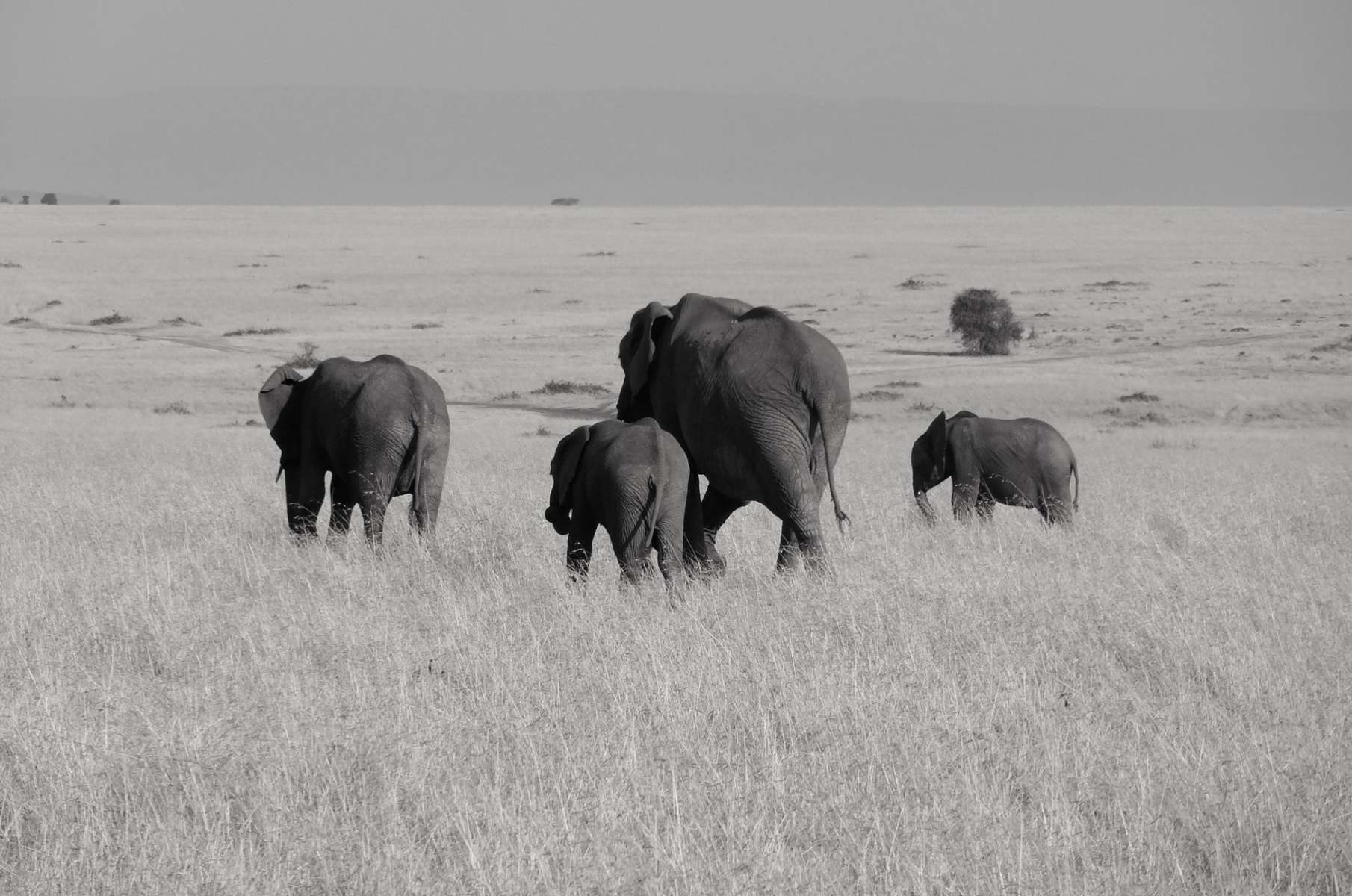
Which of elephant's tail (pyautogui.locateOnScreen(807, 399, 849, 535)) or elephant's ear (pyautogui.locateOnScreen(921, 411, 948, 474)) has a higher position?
elephant's tail (pyautogui.locateOnScreen(807, 399, 849, 535))

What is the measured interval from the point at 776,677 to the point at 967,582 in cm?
296

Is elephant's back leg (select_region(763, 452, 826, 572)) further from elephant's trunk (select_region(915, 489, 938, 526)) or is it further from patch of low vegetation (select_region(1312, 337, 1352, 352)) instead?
patch of low vegetation (select_region(1312, 337, 1352, 352))

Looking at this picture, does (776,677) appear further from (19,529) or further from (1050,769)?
(19,529)

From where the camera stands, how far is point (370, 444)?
12172 mm

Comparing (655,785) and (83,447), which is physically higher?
(655,785)

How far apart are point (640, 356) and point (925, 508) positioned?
420cm

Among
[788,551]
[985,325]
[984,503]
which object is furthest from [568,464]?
[985,325]

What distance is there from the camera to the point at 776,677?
743 centimetres

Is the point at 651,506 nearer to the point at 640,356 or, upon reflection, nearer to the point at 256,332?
the point at 640,356

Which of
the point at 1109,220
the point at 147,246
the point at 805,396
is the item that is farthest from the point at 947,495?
the point at 1109,220

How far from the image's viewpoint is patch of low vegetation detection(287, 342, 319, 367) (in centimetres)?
3075

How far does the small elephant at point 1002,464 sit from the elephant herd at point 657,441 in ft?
11.5

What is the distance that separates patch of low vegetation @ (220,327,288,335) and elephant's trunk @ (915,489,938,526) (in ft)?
99.8

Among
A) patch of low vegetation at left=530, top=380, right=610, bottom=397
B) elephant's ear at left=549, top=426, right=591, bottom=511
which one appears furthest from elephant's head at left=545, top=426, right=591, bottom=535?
patch of low vegetation at left=530, top=380, right=610, bottom=397
